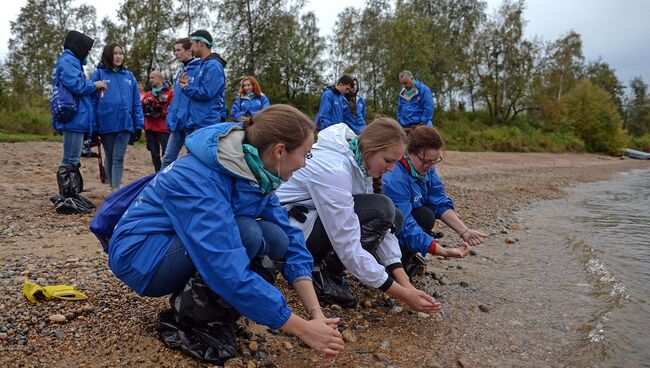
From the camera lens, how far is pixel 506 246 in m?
6.04

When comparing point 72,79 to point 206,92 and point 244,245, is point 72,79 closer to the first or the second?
point 206,92

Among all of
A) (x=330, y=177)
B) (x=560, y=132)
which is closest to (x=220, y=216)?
(x=330, y=177)

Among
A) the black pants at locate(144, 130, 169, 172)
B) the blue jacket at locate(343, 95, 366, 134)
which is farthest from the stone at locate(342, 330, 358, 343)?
the blue jacket at locate(343, 95, 366, 134)

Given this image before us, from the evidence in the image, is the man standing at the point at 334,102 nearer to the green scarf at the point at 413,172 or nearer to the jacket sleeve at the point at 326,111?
the jacket sleeve at the point at 326,111

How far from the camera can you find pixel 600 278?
4898mm

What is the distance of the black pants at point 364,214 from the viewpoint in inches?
130

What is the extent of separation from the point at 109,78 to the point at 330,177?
3.98 metres

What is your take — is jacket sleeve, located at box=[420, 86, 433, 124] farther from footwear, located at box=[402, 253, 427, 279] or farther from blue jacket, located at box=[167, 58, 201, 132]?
footwear, located at box=[402, 253, 427, 279]

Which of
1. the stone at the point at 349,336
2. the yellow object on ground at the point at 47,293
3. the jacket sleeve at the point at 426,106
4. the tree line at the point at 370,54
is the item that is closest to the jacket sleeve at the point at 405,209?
the stone at the point at 349,336

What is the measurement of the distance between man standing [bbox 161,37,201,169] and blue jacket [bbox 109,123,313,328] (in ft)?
12.0

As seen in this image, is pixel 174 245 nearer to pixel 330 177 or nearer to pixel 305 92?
pixel 330 177

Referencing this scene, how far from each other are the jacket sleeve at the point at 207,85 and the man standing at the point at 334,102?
2.98m

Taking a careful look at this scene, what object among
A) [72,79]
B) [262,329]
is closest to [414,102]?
[72,79]

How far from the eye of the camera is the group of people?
210 cm
